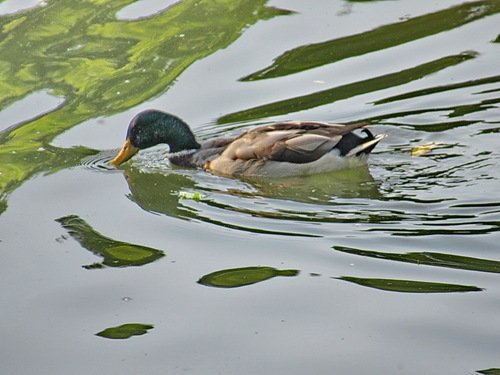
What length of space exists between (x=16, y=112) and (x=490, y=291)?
17.9 ft

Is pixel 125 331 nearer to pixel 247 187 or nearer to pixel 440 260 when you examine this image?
pixel 440 260

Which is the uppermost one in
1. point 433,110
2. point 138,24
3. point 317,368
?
point 138,24

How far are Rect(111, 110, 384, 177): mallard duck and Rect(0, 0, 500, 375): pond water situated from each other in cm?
17

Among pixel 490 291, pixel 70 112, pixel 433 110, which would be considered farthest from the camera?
pixel 70 112

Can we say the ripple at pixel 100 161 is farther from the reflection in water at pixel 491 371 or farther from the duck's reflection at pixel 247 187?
the reflection in water at pixel 491 371

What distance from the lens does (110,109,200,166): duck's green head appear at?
9961 millimetres

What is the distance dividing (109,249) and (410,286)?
6.67 feet

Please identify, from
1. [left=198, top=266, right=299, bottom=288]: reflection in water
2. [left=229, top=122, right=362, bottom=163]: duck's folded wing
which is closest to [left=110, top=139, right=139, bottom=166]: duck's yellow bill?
[left=229, top=122, right=362, bottom=163]: duck's folded wing

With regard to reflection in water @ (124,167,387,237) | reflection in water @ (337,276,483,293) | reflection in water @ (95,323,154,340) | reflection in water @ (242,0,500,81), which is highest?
reflection in water @ (242,0,500,81)

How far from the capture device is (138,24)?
490 inches

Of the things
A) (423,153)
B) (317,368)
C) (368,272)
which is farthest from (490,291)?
(423,153)

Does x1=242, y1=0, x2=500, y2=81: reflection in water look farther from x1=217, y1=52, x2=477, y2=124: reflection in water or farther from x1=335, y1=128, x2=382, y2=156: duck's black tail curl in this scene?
x1=335, y1=128, x2=382, y2=156: duck's black tail curl

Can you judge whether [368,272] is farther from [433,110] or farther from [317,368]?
[433,110]

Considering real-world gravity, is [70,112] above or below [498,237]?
above
